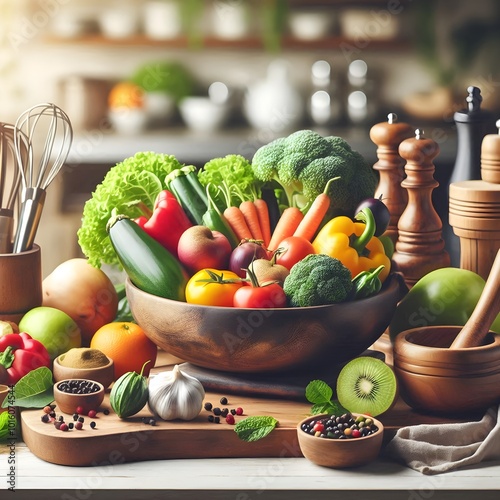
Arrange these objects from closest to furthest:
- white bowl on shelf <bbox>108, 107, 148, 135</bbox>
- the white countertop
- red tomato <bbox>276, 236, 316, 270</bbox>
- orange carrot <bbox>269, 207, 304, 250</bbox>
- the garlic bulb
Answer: the white countertop < the garlic bulb < red tomato <bbox>276, 236, 316, 270</bbox> < orange carrot <bbox>269, 207, 304, 250</bbox> < white bowl on shelf <bbox>108, 107, 148, 135</bbox>

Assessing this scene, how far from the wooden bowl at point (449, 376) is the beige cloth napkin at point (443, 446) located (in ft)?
0.11

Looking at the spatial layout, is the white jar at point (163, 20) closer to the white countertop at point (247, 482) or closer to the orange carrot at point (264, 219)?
the orange carrot at point (264, 219)

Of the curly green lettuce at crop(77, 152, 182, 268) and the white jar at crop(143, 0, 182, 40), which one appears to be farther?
the white jar at crop(143, 0, 182, 40)

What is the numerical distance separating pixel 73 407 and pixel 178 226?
0.30 m

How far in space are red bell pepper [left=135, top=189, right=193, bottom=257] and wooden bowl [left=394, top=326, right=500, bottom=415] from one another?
1.12ft

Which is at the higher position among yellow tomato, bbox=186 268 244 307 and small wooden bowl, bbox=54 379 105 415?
yellow tomato, bbox=186 268 244 307

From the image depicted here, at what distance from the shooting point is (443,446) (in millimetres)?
1011

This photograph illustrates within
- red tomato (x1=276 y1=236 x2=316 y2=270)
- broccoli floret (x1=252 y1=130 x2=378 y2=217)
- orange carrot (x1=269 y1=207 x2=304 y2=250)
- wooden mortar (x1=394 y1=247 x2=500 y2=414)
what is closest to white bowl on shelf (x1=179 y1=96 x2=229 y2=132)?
broccoli floret (x1=252 y1=130 x2=378 y2=217)

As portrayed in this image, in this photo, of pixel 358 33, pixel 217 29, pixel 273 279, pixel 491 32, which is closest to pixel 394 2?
pixel 358 33

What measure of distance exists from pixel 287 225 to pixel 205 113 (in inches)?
87.8

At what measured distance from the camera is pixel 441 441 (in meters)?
1.02

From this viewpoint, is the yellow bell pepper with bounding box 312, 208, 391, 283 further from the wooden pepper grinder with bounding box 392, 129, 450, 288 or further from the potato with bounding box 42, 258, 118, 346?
the potato with bounding box 42, 258, 118, 346

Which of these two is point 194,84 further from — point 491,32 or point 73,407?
point 73,407

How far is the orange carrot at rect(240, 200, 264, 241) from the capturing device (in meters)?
1.28
